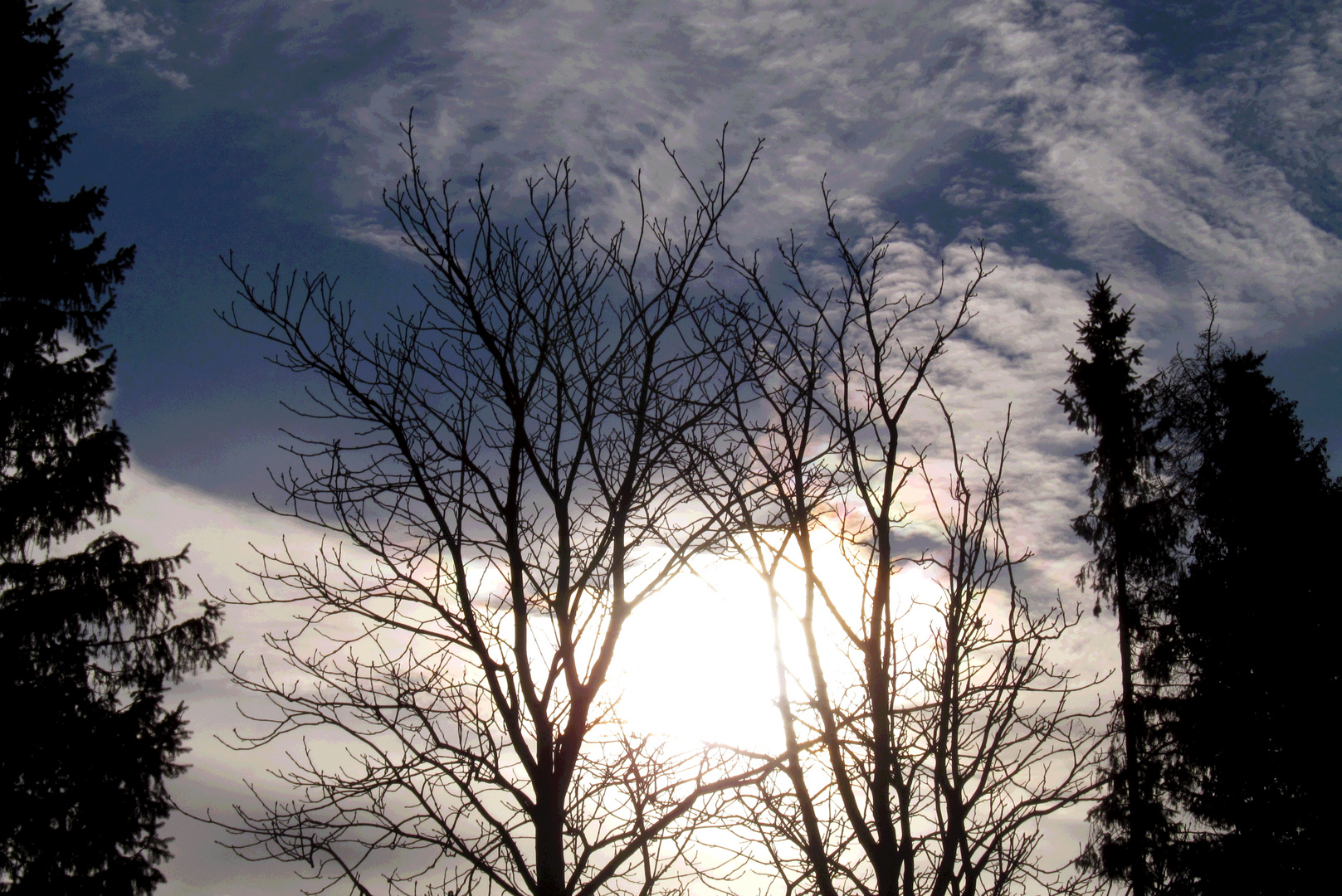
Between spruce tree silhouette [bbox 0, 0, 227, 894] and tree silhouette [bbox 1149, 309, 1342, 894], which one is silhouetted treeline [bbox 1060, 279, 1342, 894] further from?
spruce tree silhouette [bbox 0, 0, 227, 894]

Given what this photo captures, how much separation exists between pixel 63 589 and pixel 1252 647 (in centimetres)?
1760

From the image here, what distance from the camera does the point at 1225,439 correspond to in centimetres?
1406

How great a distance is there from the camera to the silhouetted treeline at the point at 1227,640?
38.5 ft

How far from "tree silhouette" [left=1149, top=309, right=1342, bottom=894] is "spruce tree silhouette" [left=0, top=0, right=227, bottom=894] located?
14287 millimetres

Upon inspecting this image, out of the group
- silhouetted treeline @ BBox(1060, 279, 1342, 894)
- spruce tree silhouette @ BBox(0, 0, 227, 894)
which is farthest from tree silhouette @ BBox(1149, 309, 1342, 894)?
spruce tree silhouette @ BBox(0, 0, 227, 894)

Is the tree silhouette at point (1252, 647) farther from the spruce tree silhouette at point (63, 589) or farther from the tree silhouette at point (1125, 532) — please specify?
the spruce tree silhouette at point (63, 589)

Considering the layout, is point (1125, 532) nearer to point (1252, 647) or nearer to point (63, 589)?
point (1252, 647)

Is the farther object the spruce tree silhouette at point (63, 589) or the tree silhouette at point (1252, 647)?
the tree silhouette at point (1252, 647)

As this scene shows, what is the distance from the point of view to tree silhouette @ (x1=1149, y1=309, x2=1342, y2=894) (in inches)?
459

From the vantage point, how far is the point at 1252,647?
12578 mm

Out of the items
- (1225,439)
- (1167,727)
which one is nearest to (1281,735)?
(1167,727)

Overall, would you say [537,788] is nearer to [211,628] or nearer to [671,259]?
[671,259]

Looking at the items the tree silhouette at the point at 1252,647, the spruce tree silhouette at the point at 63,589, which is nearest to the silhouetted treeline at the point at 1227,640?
the tree silhouette at the point at 1252,647

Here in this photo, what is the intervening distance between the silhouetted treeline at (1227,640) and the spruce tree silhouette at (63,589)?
13.6 m
